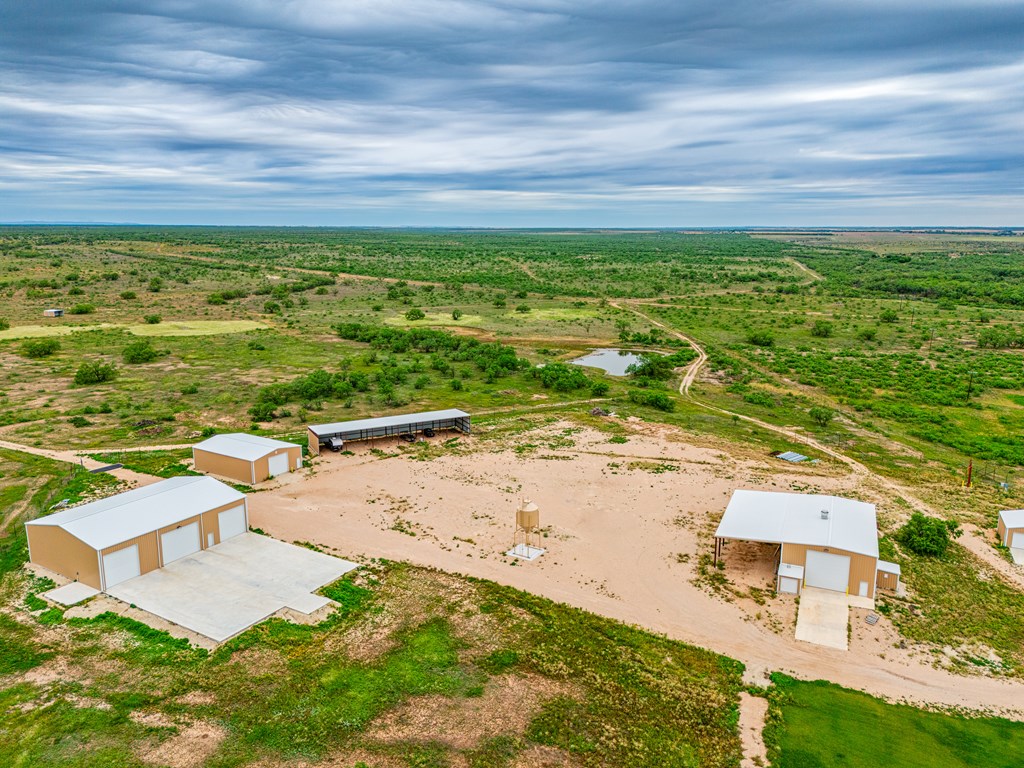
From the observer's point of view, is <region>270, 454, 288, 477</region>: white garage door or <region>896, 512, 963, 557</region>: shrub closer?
<region>896, 512, 963, 557</region>: shrub

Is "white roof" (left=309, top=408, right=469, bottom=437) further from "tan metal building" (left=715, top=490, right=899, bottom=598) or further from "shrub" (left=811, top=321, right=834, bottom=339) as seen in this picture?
"shrub" (left=811, top=321, right=834, bottom=339)

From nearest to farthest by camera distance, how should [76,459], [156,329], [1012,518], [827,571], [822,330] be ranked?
[827,571]
[1012,518]
[76,459]
[156,329]
[822,330]

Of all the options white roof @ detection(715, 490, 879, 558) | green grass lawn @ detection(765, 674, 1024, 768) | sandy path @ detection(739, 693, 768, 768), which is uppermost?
white roof @ detection(715, 490, 879, 558)

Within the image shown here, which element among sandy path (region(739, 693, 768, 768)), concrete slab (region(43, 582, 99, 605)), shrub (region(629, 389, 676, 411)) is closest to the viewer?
sandy path (region(739, 693, 768, 768))

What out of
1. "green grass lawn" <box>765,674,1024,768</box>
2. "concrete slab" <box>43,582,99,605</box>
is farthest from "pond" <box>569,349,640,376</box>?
"concrete slab" <box>43,582,99,605</box>

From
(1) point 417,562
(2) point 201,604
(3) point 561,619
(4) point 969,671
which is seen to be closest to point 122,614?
(2) point 201,604

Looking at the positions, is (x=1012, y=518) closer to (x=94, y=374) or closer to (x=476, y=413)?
(x=476, y=413)

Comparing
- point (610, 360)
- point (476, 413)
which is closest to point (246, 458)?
point (476, 413)
